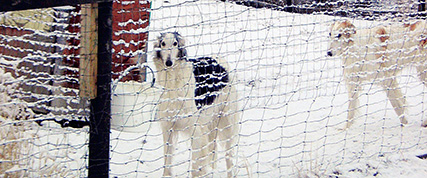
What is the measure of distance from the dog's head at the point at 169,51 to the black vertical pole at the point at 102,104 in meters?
1.15

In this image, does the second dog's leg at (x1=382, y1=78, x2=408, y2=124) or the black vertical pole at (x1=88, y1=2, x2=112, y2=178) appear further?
the second dog's leg at (x1=382, y1=78, x2=408, y2=124)

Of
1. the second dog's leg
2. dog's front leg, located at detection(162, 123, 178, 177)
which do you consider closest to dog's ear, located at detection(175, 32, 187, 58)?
dog's front leg, located at detection(162, 123, 178, 177)

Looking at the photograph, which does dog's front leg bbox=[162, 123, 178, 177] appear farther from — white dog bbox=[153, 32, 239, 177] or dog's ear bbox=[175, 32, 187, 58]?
dog's ear bbox=[175, 32, 187, 58]

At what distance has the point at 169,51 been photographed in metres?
3.35

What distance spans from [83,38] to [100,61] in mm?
167

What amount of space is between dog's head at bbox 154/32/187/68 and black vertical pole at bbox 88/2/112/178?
115 centimetres

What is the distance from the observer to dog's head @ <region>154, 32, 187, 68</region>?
3334mm

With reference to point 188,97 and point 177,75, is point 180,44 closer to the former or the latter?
point 177,75

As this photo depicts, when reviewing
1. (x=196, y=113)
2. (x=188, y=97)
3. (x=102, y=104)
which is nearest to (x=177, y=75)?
(x=188, y=97)

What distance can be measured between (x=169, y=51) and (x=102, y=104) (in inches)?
49.7

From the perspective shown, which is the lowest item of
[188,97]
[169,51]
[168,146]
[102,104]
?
[168,146]

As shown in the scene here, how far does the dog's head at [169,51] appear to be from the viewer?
333 centimetres

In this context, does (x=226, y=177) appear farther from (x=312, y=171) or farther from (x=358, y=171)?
(x=358, y=171)

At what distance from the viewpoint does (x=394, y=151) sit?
3.53 metres
